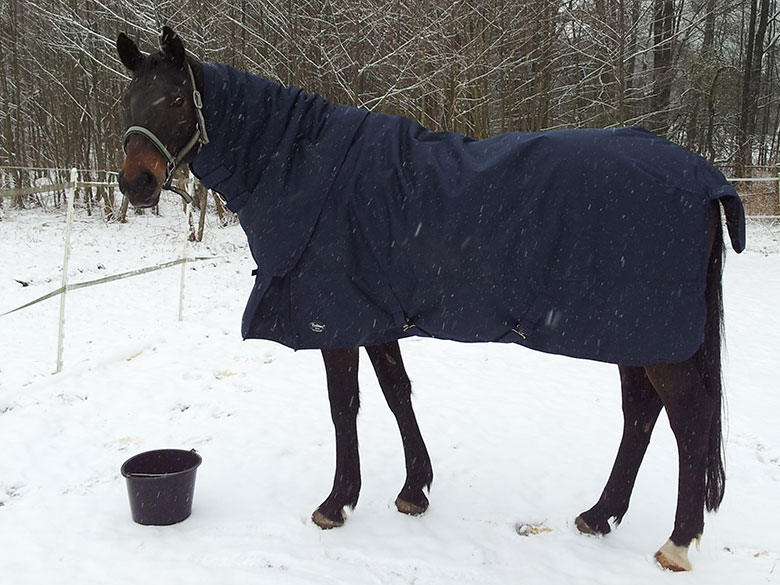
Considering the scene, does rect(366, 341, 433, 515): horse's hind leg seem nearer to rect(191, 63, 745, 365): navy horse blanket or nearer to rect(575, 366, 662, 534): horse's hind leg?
rect(191, 63, 745, 365): navy horse blanket

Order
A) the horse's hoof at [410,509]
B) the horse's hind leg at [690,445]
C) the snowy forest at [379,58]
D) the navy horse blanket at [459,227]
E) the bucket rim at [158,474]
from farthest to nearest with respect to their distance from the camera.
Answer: the snowy forest at [379,58], the horse's hoof at [410,509], the bucket rim at [158,474], the horse's hind leg at [690,445], the navy horse blanket at [459,227]

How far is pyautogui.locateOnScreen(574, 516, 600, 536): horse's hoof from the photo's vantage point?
244 cm

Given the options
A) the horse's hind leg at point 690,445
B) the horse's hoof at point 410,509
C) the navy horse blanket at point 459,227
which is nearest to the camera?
the navy horse blanket at point 459,227

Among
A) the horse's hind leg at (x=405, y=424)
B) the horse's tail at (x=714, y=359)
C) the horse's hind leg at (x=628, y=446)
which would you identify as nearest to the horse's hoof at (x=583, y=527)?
the horse's hind leg at (x=628, y=446)

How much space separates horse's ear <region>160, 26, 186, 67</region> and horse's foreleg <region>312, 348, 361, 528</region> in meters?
1.32

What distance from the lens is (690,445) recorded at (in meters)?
2.12

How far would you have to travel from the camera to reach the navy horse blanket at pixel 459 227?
6.51 ft

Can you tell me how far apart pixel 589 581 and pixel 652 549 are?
1.32ft

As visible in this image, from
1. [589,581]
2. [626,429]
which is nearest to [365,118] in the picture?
[626,429]

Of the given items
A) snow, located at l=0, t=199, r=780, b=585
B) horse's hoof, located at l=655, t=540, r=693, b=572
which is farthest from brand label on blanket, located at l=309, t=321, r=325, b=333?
horse's hoof, located at l=655, t=540, r=693, b=572

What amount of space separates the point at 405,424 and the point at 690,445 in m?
1.21

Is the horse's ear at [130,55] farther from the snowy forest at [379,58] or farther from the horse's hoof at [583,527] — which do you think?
the snowy forest at [379,58]

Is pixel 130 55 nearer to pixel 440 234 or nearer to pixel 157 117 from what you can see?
pixel 157 117

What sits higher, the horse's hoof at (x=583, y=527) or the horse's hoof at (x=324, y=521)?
the horse's hoof at (x=583, y=527)
